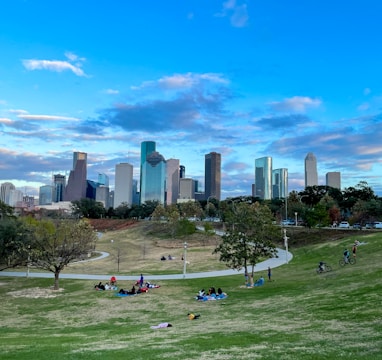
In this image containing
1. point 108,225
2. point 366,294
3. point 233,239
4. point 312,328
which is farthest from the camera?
point 108,225

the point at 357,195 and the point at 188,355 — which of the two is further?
the point at 357,195

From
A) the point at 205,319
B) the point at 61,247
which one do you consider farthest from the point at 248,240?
the point at 61,247

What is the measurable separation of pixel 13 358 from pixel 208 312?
49.2ft

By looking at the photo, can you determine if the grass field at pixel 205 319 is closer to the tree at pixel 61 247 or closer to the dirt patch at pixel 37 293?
the dirt patch at pixel 37 293

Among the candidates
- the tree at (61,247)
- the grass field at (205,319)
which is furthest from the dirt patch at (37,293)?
the tree at (61,247)

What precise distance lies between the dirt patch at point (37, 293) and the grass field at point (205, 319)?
10cm

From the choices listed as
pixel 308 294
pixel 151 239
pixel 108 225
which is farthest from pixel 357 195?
pixel 308 294

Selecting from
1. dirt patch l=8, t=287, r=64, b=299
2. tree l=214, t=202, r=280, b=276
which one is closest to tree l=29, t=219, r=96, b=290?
dirt patch l=8, t=287, r=64, b=299

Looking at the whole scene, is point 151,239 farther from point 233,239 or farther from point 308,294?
point 308,294

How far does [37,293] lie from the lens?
39.6 metres

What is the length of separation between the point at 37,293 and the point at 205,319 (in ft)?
74.5

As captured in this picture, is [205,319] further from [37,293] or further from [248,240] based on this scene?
[37,293]

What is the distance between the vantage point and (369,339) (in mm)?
14547

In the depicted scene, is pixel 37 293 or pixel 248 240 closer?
pixel 37 293
